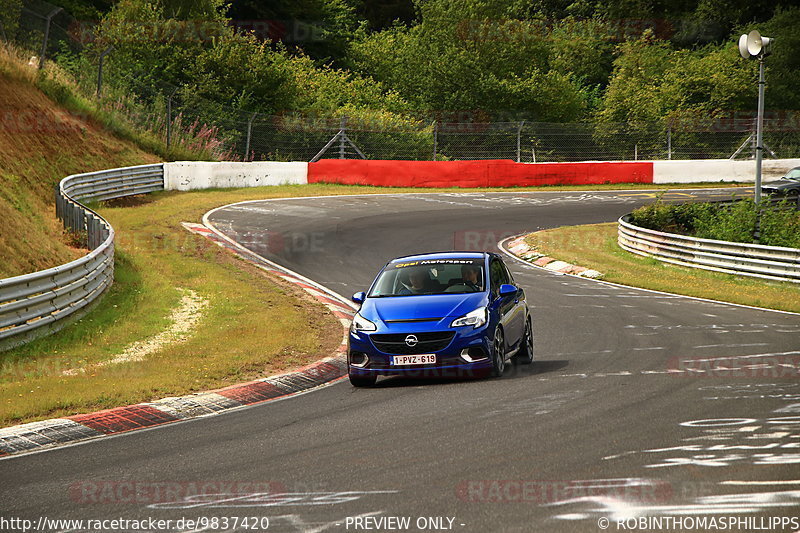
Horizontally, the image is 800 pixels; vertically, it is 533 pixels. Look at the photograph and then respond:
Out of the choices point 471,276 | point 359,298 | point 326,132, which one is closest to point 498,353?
point 471,276

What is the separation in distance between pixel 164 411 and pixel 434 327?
10.4 feet

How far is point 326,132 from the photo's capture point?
1628 inches

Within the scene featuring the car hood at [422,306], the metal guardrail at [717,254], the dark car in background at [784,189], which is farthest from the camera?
the dark car in background at [784,189]

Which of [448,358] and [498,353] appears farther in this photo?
[498,353]

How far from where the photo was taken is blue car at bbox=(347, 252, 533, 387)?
442 inches

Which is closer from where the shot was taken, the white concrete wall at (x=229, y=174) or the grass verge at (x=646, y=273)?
the grass verge at (x=646, y=273)

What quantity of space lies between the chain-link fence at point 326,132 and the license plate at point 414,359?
2744cm

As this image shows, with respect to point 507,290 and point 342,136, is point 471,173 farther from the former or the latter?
point 507,290

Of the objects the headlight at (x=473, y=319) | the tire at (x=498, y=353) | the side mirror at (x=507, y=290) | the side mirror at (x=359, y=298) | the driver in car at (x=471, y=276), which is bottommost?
the tire at (x=498, y=353)

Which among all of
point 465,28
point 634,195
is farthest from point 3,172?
point 465,28

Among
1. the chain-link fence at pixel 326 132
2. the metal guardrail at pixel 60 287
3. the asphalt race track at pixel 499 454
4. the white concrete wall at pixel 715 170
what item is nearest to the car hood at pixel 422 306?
the asphalt race track at pixel 499 454

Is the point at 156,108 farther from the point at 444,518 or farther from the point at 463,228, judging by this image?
the point at 444,518

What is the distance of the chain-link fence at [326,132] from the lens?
3725 cm

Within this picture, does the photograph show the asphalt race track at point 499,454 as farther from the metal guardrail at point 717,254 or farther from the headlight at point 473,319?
the metal guardrail at point 717,254
